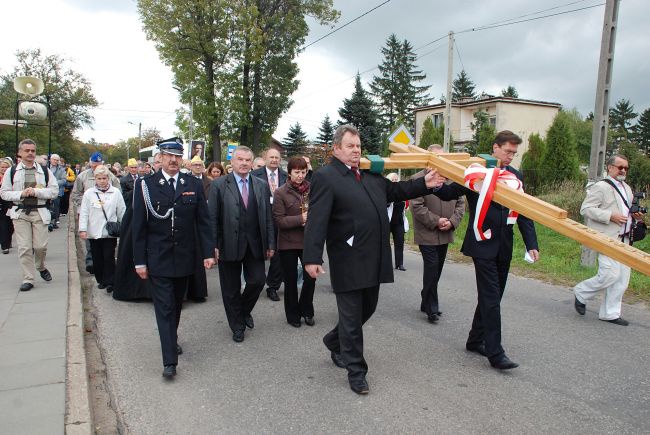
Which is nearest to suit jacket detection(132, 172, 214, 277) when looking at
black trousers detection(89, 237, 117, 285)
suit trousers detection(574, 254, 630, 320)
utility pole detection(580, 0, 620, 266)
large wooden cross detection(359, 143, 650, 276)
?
large wooden cross detection(359, 143, 650, 276)

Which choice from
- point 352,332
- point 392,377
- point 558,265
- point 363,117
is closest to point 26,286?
point 352,332

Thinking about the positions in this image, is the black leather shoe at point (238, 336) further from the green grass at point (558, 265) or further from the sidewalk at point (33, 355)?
the green grass at point (558, 265)

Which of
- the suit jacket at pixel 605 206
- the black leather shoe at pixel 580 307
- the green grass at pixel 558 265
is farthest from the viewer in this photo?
the green grass at pixel 558 265

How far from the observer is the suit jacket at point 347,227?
3871 mm

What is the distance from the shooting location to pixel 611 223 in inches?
236

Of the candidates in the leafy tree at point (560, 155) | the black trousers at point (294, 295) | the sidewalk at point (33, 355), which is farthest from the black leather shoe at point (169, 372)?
the leafy tree at point (560, 155)

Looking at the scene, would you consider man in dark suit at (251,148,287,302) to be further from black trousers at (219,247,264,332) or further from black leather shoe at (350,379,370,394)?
black leather shoe at (350,379,370,394)

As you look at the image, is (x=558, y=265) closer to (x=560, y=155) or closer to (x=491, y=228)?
(x=491, y=228)

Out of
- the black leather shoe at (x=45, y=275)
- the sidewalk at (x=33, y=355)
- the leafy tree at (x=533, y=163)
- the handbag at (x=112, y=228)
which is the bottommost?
the sidewalk at (x=33, y=355)

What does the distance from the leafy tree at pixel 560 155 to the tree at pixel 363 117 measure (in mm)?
25132

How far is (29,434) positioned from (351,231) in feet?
8.40

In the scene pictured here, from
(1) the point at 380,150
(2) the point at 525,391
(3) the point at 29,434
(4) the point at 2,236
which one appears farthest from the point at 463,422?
(1) the point at 380,150

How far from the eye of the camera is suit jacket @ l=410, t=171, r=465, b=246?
230 inches

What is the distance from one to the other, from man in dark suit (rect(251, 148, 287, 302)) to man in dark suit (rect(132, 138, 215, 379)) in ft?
7.91
